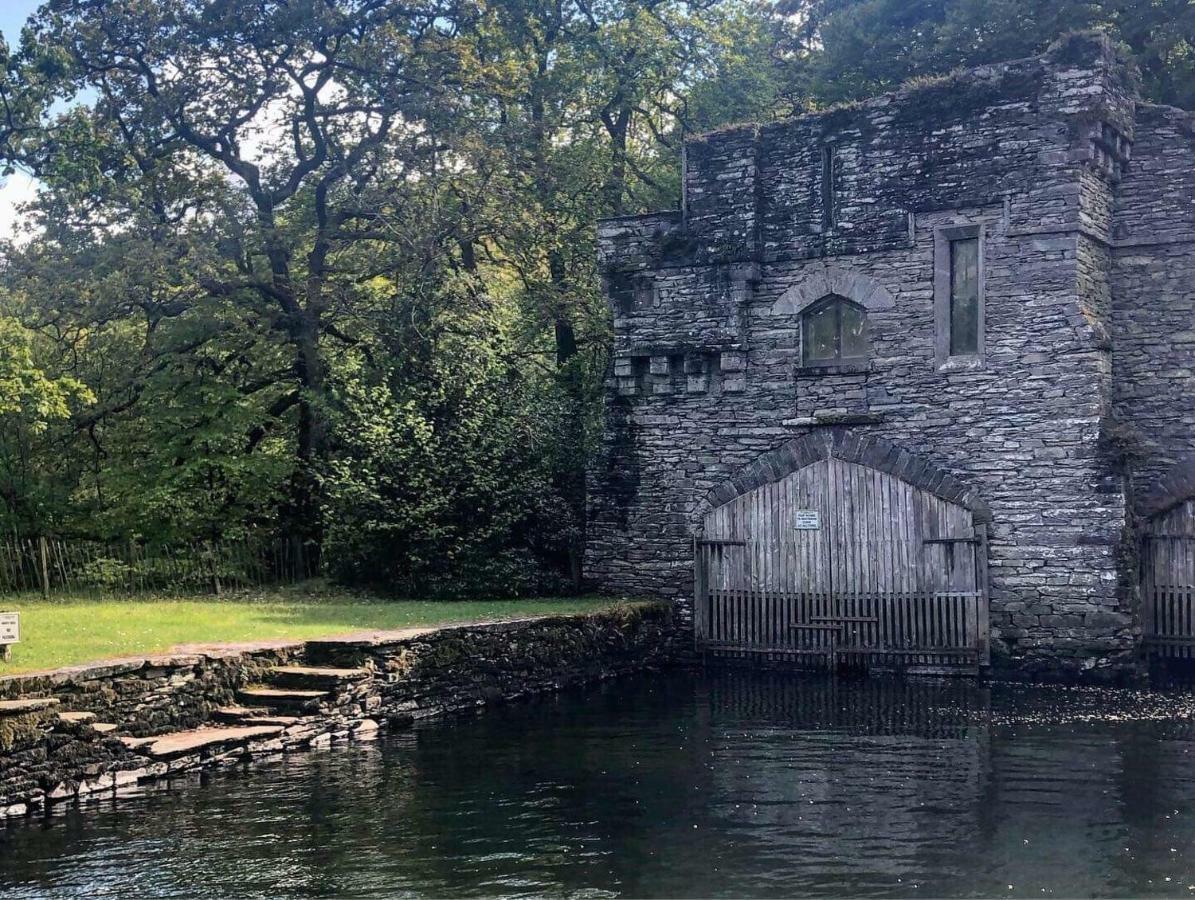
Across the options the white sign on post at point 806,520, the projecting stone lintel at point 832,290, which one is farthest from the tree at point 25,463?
the white sign on post at point 806,520

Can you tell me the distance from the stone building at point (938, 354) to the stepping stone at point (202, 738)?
8.40 meters

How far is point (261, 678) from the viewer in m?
14.0

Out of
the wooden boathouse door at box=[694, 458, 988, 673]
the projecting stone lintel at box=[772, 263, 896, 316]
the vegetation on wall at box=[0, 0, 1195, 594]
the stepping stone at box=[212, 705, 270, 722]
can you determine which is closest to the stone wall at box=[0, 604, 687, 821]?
the stepping stone at box=[212, 705, 270, 722]

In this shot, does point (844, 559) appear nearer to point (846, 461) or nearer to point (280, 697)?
point (846, 461)

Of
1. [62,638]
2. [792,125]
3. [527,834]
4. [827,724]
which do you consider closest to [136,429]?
[62,638]

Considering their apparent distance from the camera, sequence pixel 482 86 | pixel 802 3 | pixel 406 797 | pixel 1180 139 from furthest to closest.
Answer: pixel 802 3, pixel 482 86, pixel 1180 139, pixel 406 797

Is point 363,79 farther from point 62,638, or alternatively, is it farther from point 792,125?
point 62,638

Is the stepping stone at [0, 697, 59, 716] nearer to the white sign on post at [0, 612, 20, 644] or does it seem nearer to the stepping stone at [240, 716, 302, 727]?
the white sign on post at [0, 612, 20, 644]

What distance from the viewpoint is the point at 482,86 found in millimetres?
23875

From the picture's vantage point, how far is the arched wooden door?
17.6 metres

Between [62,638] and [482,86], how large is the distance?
1339cm

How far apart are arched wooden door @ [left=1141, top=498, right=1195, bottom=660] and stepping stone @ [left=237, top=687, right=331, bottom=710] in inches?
437

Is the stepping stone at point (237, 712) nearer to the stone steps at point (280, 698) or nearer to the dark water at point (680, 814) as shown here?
the stone steps at point (280, 698)

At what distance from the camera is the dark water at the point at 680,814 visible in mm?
A: 8656
